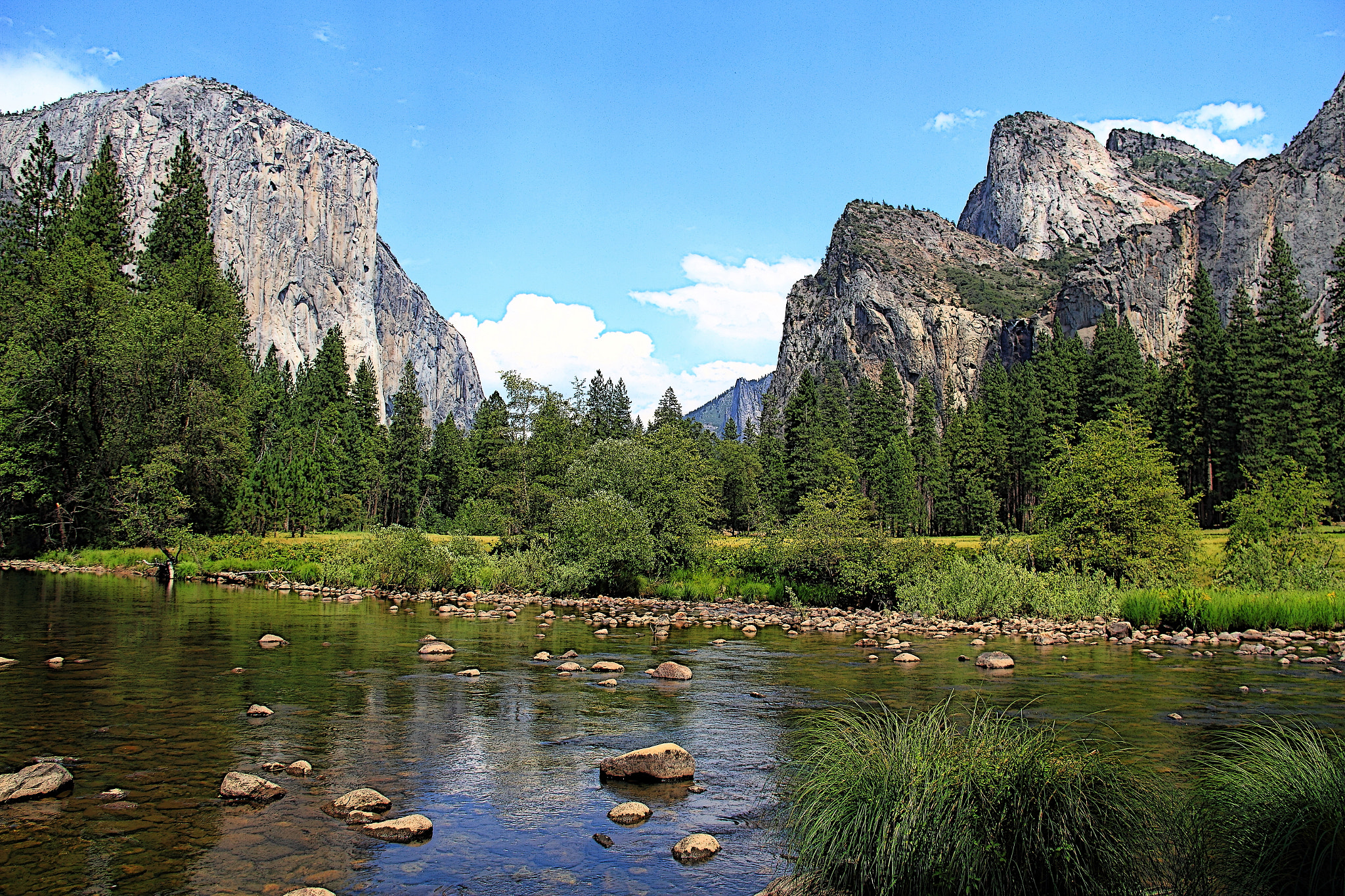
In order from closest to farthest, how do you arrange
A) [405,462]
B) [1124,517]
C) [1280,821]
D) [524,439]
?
[1280,821] → [1124,517] → [524,439] → [405,462]

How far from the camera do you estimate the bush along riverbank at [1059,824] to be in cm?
561

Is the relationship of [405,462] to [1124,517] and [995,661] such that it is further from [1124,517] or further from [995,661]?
[995,661]

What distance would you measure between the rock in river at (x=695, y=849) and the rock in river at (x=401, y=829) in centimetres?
267

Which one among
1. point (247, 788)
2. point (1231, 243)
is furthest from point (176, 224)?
point (1231, 243)

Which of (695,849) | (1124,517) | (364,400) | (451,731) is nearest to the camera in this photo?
(695,849)

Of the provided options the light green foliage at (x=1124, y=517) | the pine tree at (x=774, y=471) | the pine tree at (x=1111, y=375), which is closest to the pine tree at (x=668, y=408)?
the pine tree at (x=774, y=471)

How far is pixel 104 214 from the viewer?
62.8m

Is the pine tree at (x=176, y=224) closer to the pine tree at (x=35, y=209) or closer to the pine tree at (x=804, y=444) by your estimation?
the pine tree at (x=35, y=209)

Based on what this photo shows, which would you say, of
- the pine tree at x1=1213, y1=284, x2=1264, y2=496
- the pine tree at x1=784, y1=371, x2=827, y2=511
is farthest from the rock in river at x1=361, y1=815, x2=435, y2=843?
the pine tree at x1=784, y1=371, x2=827, y2=511

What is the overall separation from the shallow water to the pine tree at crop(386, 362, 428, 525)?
79430 mm

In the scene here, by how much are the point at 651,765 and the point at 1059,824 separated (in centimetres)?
569

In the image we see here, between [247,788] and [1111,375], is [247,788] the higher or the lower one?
the lower one

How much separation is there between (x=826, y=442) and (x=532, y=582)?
57.4m

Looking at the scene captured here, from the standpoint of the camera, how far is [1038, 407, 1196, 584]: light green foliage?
106 feet
